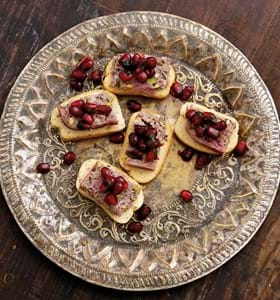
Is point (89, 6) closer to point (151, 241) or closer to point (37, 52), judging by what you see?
point (37, 52)

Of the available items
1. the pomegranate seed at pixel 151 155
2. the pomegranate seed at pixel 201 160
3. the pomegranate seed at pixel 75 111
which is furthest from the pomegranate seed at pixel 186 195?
the pomegranate seed at pixel 75 111

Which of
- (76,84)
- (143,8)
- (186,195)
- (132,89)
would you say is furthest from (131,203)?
(143,8)

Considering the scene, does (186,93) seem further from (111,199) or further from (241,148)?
(111,199)

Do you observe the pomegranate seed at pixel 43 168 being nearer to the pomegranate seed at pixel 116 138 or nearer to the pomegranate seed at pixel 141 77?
the pomegranate seed at pixel 116 138

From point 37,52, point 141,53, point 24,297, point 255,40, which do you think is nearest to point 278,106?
point 255,40

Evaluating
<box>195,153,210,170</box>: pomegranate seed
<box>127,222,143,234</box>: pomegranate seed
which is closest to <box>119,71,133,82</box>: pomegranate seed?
<box>195,153,210,170</box>: pomegranate seed
